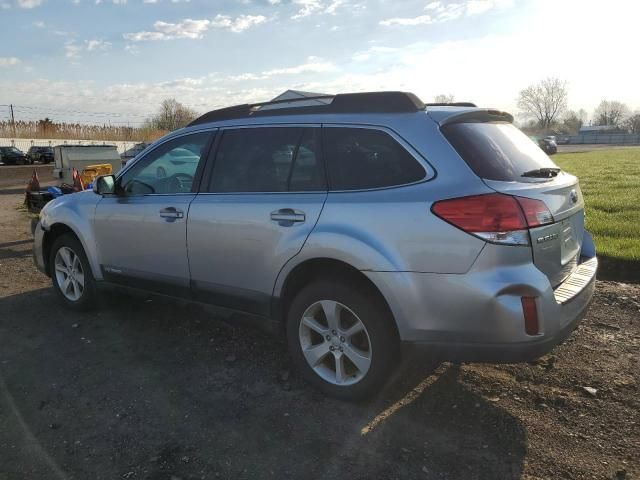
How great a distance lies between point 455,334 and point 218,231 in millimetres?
1792

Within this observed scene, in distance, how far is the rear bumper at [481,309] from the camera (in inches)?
107

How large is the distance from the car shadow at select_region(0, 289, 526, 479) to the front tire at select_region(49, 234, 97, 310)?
0.62 m

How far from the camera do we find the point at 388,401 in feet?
11.0

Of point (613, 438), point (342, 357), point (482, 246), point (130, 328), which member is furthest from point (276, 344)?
point (613, 438)

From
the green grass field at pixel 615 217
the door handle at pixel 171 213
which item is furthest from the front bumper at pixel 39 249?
the green grass field at pixel 615 217

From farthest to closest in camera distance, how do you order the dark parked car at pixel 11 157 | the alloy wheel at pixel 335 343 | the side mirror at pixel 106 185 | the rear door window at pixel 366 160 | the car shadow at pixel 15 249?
the dark parked car at pixel 11 157 → the car shadow at pixel 15 249 → the side mirror at pixel 106 185 → the alloy wheel at pixel 335 343 → the rear door window at pixel 366 160

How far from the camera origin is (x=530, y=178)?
3.09 meters

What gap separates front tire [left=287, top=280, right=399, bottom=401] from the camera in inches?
122

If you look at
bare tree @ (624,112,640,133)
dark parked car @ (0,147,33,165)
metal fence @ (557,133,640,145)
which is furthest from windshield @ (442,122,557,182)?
bare tree @ (624,112,640,133)

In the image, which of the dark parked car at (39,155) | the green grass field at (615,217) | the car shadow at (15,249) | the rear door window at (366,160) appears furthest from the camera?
the dark parked car at (39,155)

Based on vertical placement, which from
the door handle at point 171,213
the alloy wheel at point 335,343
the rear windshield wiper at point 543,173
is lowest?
the alloy wheel at point 335,343

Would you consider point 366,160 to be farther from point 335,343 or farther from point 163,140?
point 163,140

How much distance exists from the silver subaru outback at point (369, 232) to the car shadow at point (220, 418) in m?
0.32

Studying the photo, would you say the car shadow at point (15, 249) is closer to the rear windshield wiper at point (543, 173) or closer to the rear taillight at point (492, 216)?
the rear taillight at point (492, 216)
